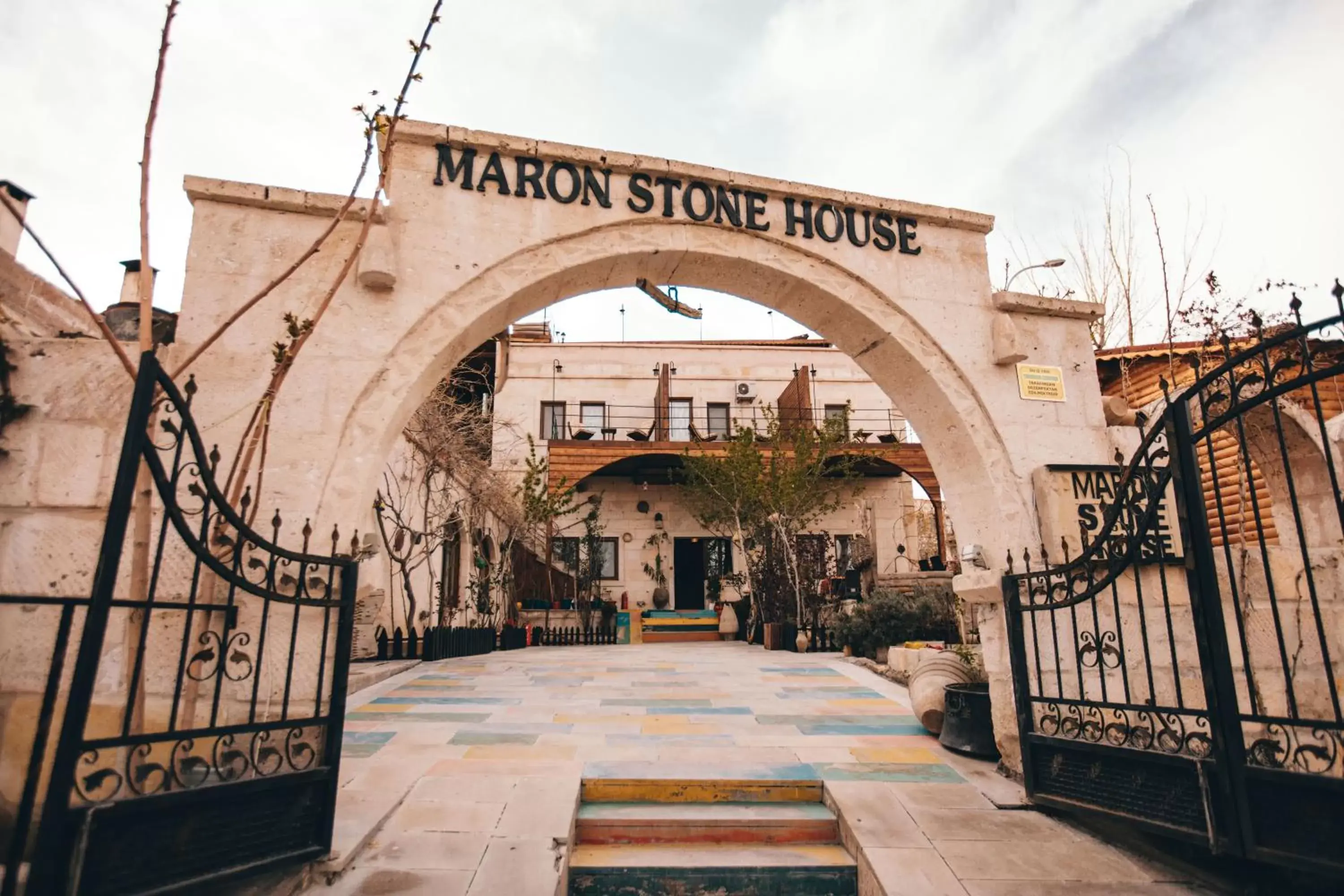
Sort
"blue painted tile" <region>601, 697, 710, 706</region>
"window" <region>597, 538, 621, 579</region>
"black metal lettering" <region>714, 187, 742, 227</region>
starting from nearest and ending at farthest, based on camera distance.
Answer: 1. "black metal lettering" <region>714, 187, 742, 227</region>
2. "blue painted tile" <region>601, 697, 710, 706</region>
3. "window" <region>597, 538, 621, 579</region>

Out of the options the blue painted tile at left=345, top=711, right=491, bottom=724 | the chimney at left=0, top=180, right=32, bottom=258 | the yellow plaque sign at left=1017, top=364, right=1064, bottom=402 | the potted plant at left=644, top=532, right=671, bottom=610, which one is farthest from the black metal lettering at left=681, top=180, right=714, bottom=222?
the potted plant at left=644, top=532, right=671, bottom=610

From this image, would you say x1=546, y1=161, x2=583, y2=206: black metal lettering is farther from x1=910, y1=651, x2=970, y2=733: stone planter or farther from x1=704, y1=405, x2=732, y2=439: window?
x1=704, y1=405, x2=732, y2=439: window

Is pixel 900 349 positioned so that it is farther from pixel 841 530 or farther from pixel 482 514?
pixel 841 530

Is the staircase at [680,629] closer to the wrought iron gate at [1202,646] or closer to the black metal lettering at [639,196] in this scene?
the wrought iron gate at [1202,646]

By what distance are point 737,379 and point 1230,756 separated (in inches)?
654

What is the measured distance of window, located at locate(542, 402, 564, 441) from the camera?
1800 cm

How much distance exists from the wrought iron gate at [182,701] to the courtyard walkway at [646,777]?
1.38 feet

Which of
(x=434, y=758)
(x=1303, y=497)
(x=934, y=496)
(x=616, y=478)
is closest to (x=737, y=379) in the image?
(x=616, y=478)

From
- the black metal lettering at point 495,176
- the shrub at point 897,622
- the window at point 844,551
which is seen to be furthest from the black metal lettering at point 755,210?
the window at point 844,551

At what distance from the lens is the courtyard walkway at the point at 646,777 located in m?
2.54

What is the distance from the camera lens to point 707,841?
3047 millimetres

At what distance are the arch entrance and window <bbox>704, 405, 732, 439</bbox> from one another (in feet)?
45.2

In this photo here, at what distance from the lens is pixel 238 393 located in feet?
10.3

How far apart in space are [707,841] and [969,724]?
1.84 meters
